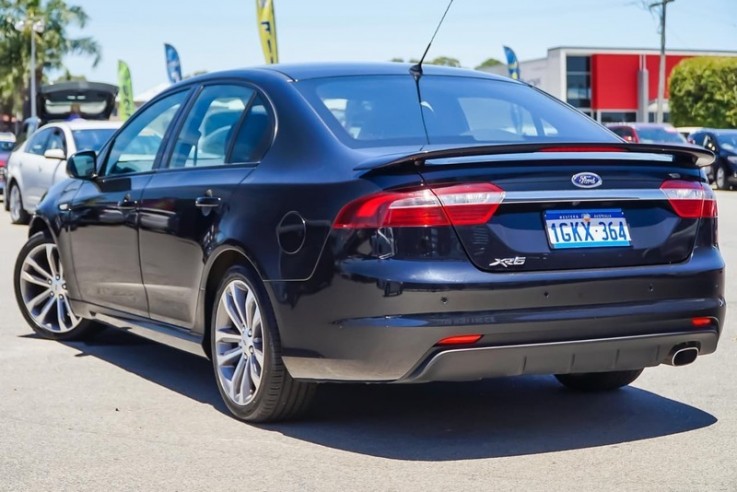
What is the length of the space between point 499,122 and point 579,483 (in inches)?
76.9

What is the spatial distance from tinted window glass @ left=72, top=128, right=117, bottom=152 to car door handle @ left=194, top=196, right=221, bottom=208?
453 inches

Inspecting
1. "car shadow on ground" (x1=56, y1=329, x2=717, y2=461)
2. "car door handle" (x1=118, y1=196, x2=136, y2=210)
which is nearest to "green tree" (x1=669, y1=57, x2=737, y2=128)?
"car shadow on ground" (x1=56, y1=329, x2=717, y2=461)

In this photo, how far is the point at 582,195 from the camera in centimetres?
509

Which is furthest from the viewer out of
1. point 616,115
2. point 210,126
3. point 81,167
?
point 616,115

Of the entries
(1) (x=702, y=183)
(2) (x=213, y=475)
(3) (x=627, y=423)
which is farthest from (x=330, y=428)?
(1) (x=702, y=183)

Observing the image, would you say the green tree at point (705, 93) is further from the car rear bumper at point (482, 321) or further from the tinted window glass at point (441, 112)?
the car rear bumper at point (482, 321)

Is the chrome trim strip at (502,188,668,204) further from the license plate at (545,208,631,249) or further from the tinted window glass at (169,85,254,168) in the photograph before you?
the tinted window glass at (169,85,254,168)

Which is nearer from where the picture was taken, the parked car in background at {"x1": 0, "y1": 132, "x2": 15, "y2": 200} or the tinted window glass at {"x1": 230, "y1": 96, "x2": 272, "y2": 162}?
the tinted window glass at {"x1": 230, "y1": 96, "x2": 272, "y2": 162}

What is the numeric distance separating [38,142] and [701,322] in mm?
14993

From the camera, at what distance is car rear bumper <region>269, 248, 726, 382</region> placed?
16.0 ft

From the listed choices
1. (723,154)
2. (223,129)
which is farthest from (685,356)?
(723,154)

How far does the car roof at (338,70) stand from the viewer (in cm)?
610

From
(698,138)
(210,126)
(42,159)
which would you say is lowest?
(698,138)

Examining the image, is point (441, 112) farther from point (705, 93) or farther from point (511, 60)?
point (705, 93)
